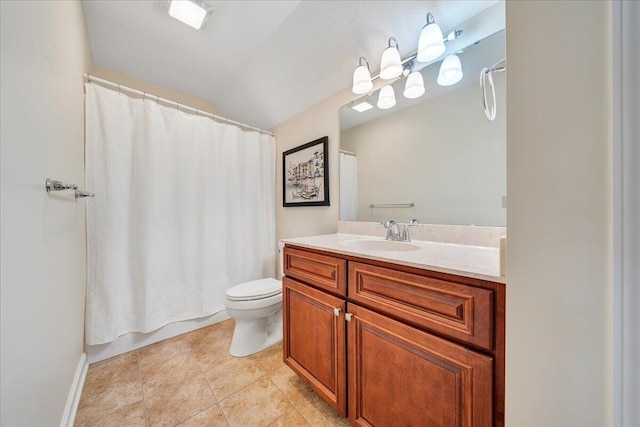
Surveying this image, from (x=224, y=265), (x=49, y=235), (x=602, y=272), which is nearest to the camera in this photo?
(x=602, y=272)

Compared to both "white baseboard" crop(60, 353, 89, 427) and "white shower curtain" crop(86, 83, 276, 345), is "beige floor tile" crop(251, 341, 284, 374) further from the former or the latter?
"white baseboard" crop(60, 353, 89, 427)

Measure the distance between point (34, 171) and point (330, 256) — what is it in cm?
104

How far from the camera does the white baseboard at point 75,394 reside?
37.9 inches

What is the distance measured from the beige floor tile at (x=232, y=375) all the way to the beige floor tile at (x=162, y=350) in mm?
389

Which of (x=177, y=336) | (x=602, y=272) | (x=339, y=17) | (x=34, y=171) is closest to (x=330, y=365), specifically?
(x=602, y=272)

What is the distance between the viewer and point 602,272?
1.34 ft

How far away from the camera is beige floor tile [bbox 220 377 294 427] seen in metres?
1.03

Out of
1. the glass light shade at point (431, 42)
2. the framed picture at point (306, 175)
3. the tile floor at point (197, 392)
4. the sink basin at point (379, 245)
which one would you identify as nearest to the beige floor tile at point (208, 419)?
the tile floor at point (197, 392)

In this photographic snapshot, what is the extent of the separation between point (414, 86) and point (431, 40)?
22 centimetres

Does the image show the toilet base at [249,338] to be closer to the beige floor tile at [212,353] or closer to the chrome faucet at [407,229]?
the beige floor tile at [212,353]

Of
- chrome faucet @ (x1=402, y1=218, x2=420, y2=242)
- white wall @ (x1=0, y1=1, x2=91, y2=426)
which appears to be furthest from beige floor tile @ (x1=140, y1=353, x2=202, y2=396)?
chrome faucet @ (x1=402, y1=218, x2=420, y2=242)

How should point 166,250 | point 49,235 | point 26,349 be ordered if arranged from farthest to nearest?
point 166,250, point 49,235, point 26,349

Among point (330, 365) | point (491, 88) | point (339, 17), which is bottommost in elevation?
point (330, 365)

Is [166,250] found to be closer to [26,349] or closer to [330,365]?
[26,349]
